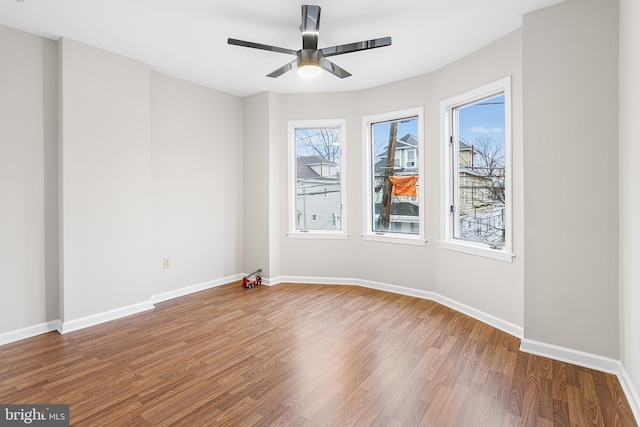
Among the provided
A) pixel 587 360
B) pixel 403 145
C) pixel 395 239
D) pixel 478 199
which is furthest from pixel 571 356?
pixel 403 145

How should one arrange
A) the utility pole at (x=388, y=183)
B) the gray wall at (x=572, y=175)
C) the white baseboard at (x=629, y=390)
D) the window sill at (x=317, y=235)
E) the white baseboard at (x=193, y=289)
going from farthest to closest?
the window sill at (x=317, y=235) → the utility pole at (x=388, y=183) → the white baseboard at (x=193, y=289) → the gray wall at (x=572, y=175) → the white baseboard at (x=629, y=390)

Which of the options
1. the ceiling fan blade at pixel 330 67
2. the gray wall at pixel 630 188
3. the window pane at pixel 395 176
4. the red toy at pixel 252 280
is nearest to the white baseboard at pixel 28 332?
the red toy at pixel 252 280

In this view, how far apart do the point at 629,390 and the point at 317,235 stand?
3518 mm

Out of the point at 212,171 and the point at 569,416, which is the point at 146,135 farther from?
the point at 569,416

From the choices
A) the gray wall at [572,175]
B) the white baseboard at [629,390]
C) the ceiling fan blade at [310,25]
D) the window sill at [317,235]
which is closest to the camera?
the white baseboard at [629,390]

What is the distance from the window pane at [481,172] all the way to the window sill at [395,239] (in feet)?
1.59

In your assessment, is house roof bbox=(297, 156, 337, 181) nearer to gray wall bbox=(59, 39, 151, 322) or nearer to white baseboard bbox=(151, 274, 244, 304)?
white baseboard bbox=(151, 274, 244, 304)

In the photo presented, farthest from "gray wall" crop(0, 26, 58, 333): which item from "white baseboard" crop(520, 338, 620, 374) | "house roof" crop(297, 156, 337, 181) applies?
"white baseboard" crop(520, 338, 620, 374)

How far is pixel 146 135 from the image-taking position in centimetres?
380

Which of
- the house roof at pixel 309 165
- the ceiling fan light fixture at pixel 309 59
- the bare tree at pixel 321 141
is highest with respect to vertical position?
the ceiling fan light fixture at pixel 309 59

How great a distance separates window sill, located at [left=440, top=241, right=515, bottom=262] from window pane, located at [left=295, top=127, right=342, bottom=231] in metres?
1.63

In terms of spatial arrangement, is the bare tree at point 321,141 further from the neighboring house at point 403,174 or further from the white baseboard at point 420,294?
the white baseboard at point 420,294

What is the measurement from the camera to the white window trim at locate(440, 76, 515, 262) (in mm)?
3086

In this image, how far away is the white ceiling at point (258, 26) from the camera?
2650mm
